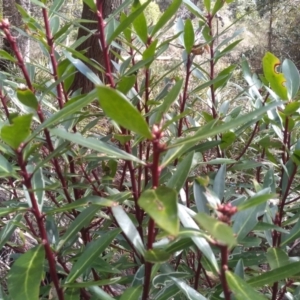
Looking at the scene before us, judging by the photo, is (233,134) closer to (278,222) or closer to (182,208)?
(278,222)

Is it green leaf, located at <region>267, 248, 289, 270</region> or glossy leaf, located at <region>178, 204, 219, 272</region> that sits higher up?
glossy leaf, located at <region>178, 204, 219, 272</region>

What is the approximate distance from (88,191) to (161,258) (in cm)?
56

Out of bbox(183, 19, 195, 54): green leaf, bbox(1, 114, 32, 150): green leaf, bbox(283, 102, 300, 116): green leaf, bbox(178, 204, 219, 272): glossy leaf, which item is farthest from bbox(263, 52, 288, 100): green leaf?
bbox(1, 114, 32, 150): green leaf

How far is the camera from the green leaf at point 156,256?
1.71ft

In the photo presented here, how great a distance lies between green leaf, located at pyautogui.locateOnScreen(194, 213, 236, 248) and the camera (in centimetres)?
37

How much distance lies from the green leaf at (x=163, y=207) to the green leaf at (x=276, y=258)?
0.33 meters

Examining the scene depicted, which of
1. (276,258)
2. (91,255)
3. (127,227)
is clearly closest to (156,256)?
(127,227)

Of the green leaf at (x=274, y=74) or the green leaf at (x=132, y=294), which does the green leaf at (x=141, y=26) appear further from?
the green leaf at (x=132, y=294)

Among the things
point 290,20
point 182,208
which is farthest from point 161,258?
point 290,20

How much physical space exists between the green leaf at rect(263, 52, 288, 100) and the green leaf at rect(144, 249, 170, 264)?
1.35 ft

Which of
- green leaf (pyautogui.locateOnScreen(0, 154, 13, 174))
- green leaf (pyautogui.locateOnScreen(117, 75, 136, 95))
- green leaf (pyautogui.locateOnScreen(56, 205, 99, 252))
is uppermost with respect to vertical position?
green leaf (pyautogui.locateOnScreen(117, 75, 136, 95))

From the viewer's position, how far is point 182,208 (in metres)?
0.58

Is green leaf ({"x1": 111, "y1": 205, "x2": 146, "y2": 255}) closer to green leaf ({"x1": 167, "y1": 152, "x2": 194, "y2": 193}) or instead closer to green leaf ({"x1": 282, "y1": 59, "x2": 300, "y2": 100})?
green leaf ({"x1": 167, "y1": 152, "x2": 194, "y2": 193})

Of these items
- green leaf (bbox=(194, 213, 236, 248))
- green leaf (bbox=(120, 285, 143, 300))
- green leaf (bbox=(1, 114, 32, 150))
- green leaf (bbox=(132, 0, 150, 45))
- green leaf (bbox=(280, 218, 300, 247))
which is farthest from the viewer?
green leaf (bbox=(132, 0, 150, 45))
